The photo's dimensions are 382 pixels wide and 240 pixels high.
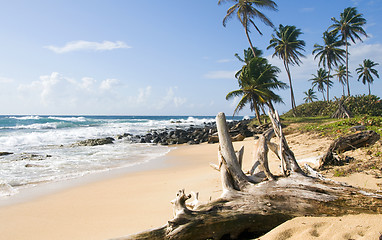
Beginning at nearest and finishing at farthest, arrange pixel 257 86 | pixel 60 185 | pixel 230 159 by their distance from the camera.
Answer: pixel 230 159 < pixel 60 185 < pixel 257 86

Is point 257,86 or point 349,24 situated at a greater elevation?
point 349,24

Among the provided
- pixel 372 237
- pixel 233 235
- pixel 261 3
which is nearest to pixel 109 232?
pixel 233 235

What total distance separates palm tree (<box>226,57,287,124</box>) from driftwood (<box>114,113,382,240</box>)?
1951cm

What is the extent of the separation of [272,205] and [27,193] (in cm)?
605

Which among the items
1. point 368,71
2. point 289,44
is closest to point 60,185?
point 289,44

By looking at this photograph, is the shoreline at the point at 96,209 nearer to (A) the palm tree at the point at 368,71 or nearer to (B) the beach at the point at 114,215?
(B) the beach at the point at 114,215

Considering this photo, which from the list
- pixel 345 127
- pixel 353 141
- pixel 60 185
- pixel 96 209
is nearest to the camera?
pixel 96 209

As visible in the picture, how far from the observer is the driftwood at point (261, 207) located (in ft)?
9.64

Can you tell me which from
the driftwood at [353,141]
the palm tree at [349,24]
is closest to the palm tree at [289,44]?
the palm tree at [349,24]

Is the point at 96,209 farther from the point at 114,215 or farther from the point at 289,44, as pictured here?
the point at 289,44

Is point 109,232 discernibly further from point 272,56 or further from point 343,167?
point 272,56

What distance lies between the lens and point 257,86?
2308cm

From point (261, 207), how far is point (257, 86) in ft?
69.0

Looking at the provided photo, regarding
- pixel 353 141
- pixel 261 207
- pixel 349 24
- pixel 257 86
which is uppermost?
pixel 349 24
